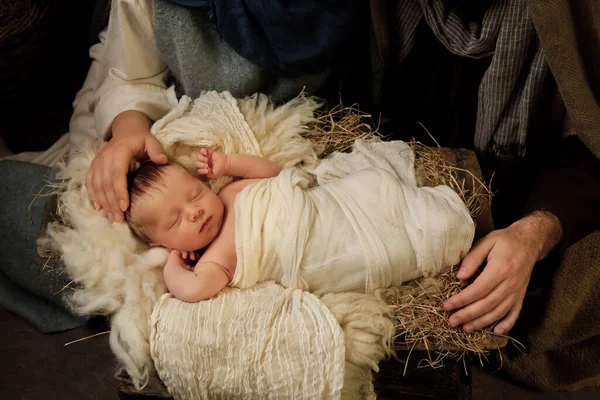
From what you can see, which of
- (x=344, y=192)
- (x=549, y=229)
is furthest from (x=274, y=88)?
(x=549, y=229)

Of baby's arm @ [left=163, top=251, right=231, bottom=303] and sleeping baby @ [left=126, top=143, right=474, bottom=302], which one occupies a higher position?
sleeping baby @ [left=126, top=143, right=474, bottom=302]

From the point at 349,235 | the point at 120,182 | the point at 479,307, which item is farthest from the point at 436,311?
the point at 120,182

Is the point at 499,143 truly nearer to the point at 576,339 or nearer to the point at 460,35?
the point at 460,35

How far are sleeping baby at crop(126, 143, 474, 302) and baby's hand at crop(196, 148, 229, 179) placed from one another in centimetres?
6

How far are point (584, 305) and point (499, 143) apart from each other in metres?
0.42

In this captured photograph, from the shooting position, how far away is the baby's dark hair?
106 cm

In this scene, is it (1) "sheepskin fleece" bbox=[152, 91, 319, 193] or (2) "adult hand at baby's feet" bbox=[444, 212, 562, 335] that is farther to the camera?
(1) "sheepskin fleece" bbox=[152, 91, 319, 193]

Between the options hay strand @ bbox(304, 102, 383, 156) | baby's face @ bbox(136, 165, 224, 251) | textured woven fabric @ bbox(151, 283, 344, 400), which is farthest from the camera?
hay strand @ bbox(304, 102, 383, 156)

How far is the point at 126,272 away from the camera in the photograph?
1.01 meters

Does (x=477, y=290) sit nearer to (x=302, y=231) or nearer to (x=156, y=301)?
(x=302, y=231)

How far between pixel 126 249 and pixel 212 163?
0.26m

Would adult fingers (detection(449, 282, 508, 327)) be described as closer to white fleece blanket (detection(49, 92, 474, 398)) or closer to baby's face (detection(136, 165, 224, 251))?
white fleece blanket (detection(49, 92, 474, 398))

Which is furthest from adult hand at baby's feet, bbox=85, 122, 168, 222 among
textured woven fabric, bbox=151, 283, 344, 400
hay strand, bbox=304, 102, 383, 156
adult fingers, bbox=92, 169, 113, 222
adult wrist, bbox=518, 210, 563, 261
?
adult wrist, bbox=518, 210, 563, 261

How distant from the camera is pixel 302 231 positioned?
3.32ft
